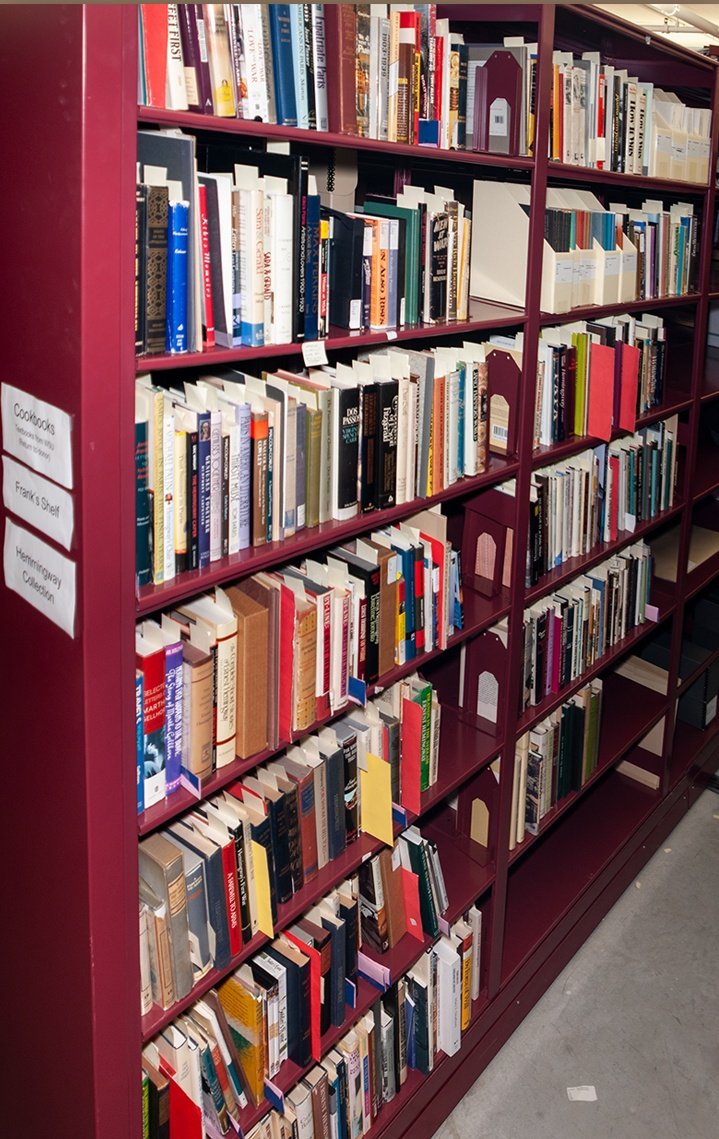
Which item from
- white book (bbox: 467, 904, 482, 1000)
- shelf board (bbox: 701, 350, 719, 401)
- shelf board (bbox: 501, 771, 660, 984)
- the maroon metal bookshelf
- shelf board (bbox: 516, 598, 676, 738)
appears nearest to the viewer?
the maroon metal bookshelf

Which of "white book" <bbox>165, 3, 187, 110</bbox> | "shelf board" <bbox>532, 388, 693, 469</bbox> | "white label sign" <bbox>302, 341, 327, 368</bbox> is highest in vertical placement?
"white book" <bbox>165, 3, 187, 110</bbox>

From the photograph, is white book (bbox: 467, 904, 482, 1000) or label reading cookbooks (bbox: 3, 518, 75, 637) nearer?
label reading cookbooks (bbox: 3, 518, 75, 637)

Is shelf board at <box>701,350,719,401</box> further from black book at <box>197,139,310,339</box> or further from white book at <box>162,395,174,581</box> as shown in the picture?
white book at <box>162,395,174,581</box>

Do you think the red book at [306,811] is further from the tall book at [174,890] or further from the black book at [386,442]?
the black book at [386,442]

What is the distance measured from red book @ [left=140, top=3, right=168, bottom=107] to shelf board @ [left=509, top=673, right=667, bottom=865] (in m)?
2.18

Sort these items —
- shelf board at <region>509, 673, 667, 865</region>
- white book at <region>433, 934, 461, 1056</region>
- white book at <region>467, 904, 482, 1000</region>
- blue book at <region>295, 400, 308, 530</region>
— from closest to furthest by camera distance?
blue book at <region>295, 400, 308, 530</region>
white book at <region>433, 934, 461, 1056</region>
white book at <region>467, 904, 482, 1000</region>
shelf board at <region>509, 673, 667, 865</region>

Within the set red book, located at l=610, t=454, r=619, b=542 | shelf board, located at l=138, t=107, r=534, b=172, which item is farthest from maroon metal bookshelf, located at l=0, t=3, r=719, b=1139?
red book, located at l=610, t=454, r=619, b=542

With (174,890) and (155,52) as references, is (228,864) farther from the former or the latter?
(155,52)

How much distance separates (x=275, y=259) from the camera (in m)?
1.59

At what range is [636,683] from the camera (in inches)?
145

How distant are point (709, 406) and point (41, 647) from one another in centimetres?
328

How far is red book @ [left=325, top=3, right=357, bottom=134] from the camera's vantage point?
1.60 m

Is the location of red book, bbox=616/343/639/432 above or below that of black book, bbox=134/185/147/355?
below

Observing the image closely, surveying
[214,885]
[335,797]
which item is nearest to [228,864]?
[214,885]
